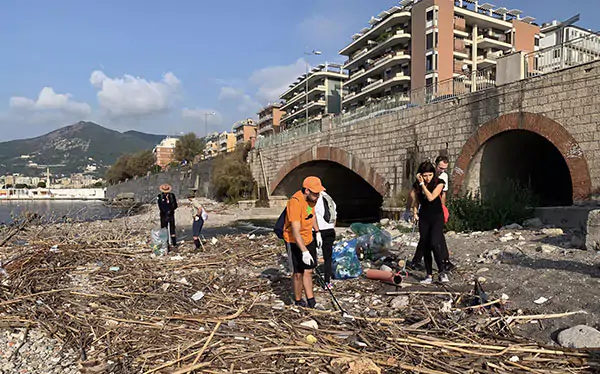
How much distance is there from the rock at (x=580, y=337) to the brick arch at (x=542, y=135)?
25.0ft

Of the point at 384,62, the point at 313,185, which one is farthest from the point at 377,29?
the point at 313,185

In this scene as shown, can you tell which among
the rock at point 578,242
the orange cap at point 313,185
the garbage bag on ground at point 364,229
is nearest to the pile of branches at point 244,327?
the orange cap at point 313,185

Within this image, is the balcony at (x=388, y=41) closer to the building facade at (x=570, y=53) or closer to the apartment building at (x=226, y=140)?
the building facade at (x=570, y=53)

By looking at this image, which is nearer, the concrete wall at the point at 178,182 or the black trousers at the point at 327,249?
the black trousers at the point at 327,249

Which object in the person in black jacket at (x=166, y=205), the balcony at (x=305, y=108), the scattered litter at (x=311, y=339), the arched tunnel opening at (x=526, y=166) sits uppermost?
the balcony at (x=305, y=108)

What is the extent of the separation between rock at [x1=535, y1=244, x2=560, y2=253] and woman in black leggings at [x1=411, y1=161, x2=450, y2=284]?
2.23 meters

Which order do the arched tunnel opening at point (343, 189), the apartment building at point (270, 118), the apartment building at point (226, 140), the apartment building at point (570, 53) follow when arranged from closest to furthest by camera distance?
the apartment building at point (570, 53) → the arched tunnel opening at point (343, 189) → the apartment building at point (270, 118) → the apartment building at point (226, 140)

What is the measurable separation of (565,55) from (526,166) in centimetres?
416

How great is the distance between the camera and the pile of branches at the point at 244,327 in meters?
3.16

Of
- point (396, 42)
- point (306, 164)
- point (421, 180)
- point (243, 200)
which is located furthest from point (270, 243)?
point (396, 42)

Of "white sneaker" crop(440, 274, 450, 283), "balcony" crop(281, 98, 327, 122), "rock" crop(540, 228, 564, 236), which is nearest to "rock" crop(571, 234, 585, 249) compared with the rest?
"rock" crop(540, 228, 564, 236)

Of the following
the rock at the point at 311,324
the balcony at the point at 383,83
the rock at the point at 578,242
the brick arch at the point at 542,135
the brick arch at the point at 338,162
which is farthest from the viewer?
the balcony at the point at 383,83

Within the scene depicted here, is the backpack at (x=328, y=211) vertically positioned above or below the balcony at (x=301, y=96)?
below

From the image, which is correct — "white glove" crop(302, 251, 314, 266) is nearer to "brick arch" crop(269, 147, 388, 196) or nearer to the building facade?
the building facade
